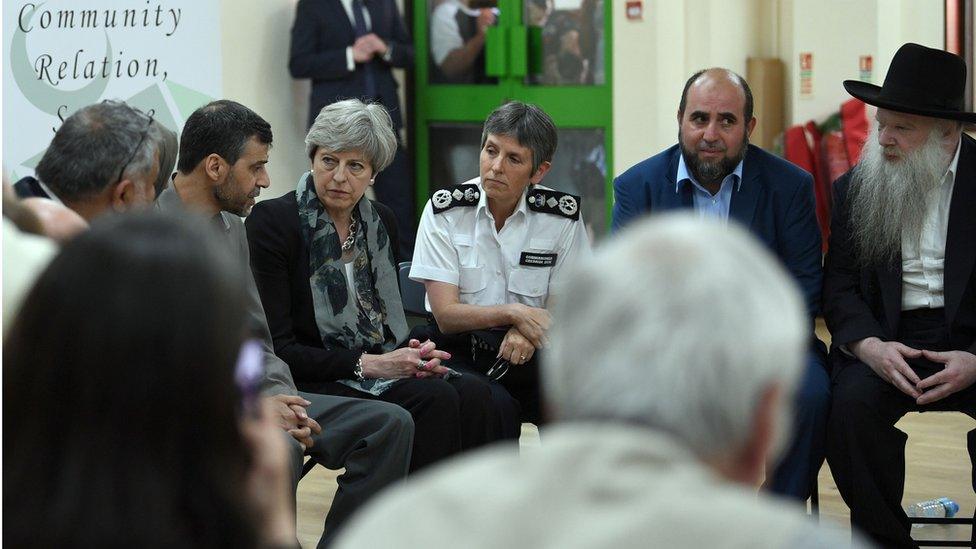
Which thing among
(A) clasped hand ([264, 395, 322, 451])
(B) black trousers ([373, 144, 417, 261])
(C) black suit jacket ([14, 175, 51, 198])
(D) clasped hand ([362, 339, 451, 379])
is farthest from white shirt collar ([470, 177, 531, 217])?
(B) black trousers ([373, 144, 417, 261])

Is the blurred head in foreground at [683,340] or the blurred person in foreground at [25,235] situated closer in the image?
the blurred head in foreground at [683,340]

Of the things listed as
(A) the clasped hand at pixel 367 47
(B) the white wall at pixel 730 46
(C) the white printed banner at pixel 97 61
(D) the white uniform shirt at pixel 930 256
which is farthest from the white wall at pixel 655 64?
(D) the white uniform shirt at pixel 930 256

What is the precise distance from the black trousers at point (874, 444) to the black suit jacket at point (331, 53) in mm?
4351

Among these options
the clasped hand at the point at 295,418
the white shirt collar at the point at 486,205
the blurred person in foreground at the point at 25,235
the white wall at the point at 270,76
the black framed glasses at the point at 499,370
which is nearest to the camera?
the blurred person in foreground at the point at 25,235

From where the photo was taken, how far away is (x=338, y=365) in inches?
147

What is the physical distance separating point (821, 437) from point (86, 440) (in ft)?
9.21

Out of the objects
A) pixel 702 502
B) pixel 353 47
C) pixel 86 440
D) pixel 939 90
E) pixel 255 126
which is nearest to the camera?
pixel 702 502

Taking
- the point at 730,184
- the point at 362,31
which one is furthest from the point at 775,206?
the point at 362,31

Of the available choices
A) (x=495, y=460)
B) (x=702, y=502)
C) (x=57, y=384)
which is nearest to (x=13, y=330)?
(x=57, y=384)

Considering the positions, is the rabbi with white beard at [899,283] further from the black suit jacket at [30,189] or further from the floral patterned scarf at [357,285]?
the black suit jacket at [30,189]

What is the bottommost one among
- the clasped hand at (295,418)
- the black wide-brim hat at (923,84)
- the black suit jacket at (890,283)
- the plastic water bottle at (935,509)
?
the plastic water bottle at (935,509)

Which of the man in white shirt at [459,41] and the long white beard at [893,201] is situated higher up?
the man in white shirt at [459,41]

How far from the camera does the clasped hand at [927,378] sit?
12.0 feet

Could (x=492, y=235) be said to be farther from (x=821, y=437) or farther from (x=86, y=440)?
(x=86, y=440)
